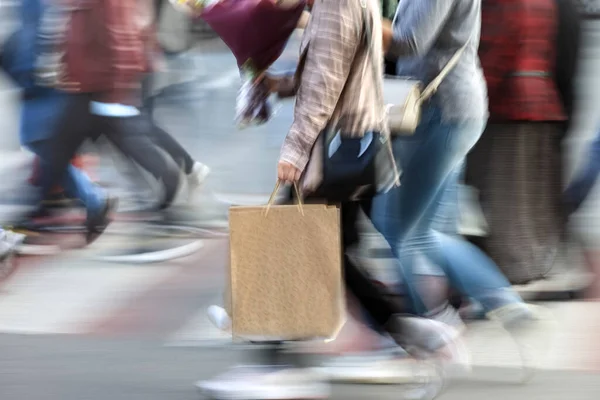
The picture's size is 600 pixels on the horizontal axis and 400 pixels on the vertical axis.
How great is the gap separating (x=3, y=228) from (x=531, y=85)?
303 cm

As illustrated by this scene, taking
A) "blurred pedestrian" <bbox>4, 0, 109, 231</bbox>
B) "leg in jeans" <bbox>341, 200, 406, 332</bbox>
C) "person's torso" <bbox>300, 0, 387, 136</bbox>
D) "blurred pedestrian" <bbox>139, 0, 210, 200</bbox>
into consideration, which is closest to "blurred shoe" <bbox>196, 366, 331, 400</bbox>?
"leg in jeans" <bbox>341, 200, 406, 332</bbox>

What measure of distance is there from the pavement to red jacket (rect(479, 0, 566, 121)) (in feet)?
1.84

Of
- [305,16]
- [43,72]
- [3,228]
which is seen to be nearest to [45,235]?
[3,228]

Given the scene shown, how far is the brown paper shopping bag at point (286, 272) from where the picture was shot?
11.7ft

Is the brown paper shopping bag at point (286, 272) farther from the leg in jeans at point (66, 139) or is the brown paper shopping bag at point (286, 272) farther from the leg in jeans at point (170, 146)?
the leg in jeans at point (170, 146)

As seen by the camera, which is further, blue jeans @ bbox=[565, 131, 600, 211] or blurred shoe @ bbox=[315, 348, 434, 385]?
blue jeans @ bbox=[565, 131, 600, 211]

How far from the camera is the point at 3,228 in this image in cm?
623

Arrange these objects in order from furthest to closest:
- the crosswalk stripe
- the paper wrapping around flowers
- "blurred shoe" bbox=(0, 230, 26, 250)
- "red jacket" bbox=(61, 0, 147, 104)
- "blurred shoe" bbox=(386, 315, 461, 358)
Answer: "blurred shoe" bbox=(0, 230, 26, 250) < "red jacket" bbox=(61, 0, 147, 104) < the crosswalk stripe < "blurred shoe" bbox=(386, 315, 461, 358) < the paper wrapping around flowers

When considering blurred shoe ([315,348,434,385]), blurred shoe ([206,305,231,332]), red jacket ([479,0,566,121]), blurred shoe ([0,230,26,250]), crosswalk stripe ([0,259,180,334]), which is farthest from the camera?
blurred shoe ([0,230,26,250])

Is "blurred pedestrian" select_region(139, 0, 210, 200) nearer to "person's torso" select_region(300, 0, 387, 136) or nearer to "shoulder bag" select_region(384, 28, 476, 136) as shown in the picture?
"shoulder bag" select_region(384, 28, 476, 136)

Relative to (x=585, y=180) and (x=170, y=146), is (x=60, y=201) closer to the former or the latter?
(x=170, y=146)

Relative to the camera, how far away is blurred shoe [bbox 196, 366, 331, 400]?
12.4 ft

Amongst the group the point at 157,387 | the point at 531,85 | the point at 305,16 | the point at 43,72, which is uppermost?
the point at 305,16

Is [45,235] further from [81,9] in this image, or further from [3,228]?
[81,9]
